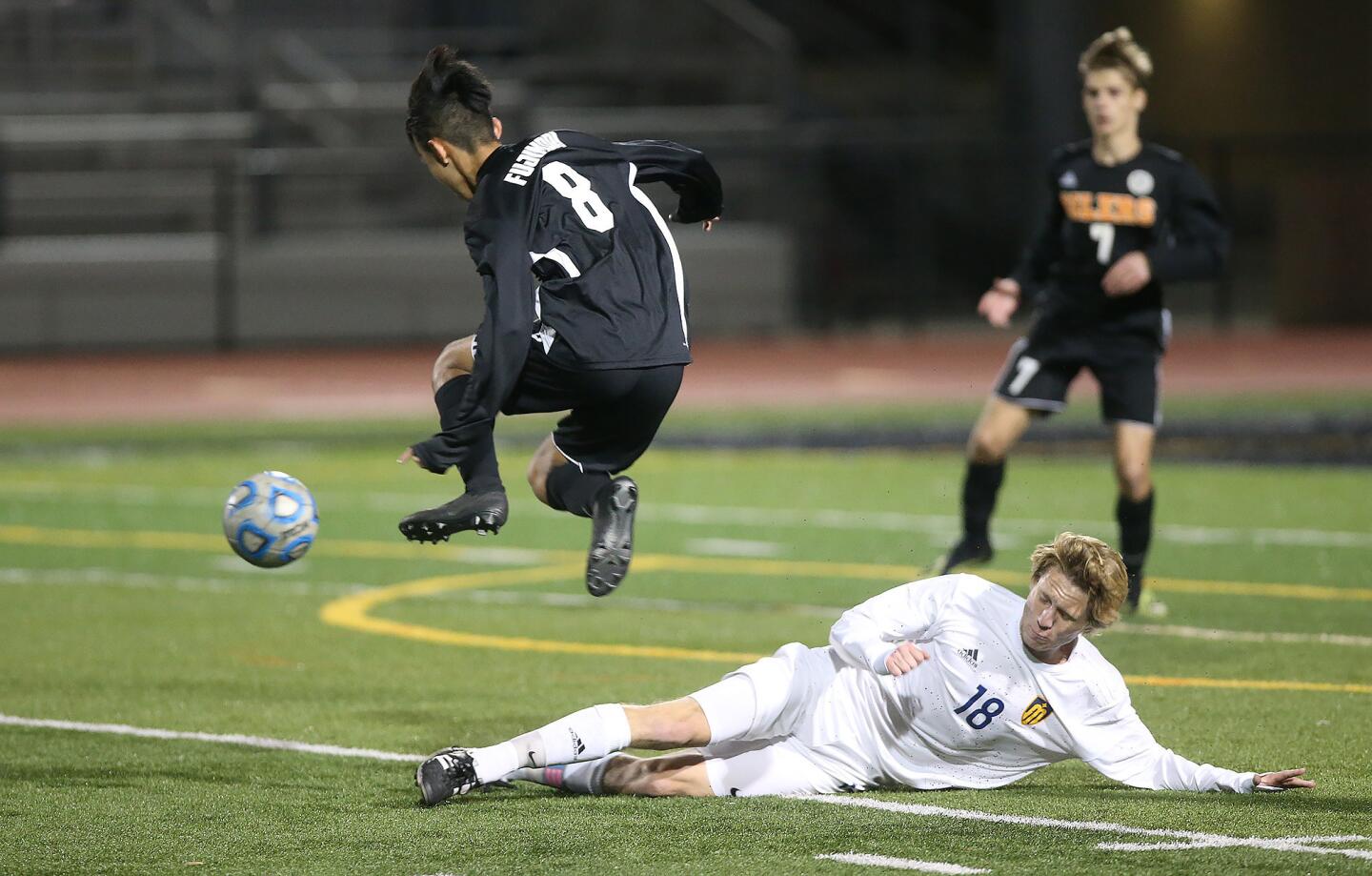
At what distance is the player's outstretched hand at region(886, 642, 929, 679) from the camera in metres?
6.05

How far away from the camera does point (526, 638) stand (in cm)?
988

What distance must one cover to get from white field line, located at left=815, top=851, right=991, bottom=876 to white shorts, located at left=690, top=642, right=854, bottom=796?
741mm

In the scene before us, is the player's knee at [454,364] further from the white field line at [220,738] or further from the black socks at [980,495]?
the black socks at [980,495]

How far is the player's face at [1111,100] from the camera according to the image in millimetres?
9836

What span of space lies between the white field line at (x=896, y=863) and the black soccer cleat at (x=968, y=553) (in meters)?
4.80

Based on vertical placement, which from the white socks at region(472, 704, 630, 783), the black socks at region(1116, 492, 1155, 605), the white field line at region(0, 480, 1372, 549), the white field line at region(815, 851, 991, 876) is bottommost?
the white field line at region(0, 480, 1372, 549)

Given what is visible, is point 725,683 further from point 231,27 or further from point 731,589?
point 231,27

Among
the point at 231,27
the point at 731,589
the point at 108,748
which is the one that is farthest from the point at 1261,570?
the point at 231,27

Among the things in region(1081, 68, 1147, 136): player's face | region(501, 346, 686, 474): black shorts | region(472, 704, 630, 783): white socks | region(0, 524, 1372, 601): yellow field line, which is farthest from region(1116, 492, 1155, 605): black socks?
region(472, 704, 630, 783): white socks

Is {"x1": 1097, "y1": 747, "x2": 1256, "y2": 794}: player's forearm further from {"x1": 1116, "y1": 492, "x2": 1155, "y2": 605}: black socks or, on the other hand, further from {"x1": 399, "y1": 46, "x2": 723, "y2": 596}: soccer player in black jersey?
{"x1": 1116, "y1": 492, "x2": 1155, "y2": 605}: black socks

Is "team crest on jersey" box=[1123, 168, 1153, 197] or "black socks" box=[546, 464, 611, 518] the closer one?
"black socks" box=[546, 464, 611, 518]

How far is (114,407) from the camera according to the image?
880 inches

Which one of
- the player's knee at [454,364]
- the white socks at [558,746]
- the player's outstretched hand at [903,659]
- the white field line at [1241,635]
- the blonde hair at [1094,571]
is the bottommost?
the white field line at [1241,635]

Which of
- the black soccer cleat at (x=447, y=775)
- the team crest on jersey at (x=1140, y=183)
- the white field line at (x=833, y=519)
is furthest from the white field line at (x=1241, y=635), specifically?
the black soccer cleat at (x=447, y=775)
